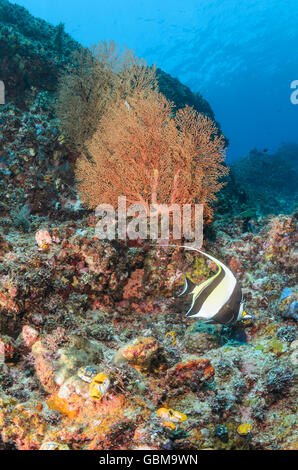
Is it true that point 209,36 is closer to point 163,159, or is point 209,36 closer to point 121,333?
point 163,159

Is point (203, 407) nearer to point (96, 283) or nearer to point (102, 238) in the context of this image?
point (96, 283)

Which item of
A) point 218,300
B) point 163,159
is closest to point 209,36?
point 163,159

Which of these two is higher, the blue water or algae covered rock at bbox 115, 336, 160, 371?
the blue water

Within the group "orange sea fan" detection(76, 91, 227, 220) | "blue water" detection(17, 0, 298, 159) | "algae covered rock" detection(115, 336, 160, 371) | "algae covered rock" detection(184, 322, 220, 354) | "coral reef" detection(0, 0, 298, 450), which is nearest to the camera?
"coral reef" detection(0, 0, 298, 450)

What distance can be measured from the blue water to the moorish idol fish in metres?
52.8

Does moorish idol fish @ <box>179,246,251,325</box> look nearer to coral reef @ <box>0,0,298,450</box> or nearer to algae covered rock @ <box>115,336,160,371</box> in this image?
coral reef @ <box>0,0,298,450</box>

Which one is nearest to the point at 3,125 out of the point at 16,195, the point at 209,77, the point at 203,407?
the point at 16,195

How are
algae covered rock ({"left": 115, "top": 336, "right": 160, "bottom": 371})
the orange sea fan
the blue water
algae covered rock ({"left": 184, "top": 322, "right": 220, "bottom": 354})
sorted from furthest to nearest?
the blue water, the orange sea fan, algae covered rock ({"left": 184, "top": 322, "right": 220, "bottom": 354}), algae covered rock ({"left": 115, "top": 336, "right": 160, "bottom": 371})

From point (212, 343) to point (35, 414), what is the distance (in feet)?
7.98

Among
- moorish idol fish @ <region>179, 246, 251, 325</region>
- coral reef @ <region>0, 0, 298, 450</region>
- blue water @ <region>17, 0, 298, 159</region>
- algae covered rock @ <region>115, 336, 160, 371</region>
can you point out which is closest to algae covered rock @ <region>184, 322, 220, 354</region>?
coral reef @ <region>0, 0, 298, 450</region>

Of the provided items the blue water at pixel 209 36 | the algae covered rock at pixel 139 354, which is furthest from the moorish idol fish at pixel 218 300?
the blue water at pixel 209 36

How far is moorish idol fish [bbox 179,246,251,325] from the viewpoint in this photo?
1963mm

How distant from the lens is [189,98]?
14836 mm

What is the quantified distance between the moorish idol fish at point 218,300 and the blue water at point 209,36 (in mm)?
52837
